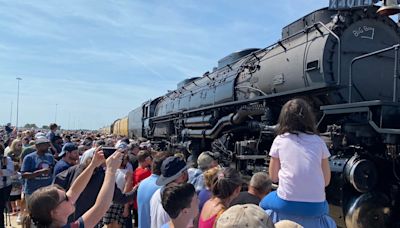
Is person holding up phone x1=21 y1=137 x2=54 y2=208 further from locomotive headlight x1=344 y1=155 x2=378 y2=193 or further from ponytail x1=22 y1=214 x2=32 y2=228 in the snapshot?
locomotive headlight x1=344 y1=155 x2=378 y2=193

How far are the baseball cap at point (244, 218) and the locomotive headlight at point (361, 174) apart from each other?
12.2 feet

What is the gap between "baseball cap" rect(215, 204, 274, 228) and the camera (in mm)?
1711

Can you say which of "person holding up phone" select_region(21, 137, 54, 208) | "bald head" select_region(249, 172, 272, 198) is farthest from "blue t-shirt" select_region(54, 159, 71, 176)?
"bald head" select_region(249, 172, 272, 198)

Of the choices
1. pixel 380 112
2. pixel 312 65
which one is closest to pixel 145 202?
pixel 380 112

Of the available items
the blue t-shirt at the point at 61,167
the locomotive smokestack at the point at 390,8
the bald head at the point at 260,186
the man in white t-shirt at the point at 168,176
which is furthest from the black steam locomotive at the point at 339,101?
the blue t-shirt at the point at 61,167

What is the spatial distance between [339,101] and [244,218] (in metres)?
5.45

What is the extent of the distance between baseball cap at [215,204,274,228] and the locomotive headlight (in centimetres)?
372

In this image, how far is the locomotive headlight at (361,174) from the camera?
5.15m

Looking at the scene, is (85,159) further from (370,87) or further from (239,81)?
(239,81)

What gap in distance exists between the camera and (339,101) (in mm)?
6738

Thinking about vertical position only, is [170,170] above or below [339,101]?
below

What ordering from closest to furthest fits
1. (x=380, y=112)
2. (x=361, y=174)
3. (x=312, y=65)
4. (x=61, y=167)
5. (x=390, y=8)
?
1. (x=390, y=8)
2. (x=361, y=174)
3. (x=380, y=112)
4. (x=61, y=167)
5. (x=312, y=65)

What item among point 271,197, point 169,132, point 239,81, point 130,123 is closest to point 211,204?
point 271,197

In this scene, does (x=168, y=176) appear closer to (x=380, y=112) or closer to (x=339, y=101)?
(x=380, y=112)
